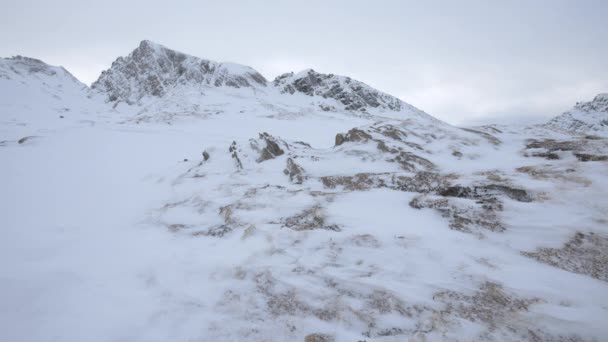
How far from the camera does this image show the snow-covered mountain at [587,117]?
414ft

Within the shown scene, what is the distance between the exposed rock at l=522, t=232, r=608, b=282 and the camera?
4316mm

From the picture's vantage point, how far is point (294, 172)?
33.8ft

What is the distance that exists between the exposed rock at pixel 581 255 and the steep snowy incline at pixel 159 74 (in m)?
77.2

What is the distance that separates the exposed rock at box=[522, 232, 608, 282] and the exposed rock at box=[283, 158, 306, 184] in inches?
253

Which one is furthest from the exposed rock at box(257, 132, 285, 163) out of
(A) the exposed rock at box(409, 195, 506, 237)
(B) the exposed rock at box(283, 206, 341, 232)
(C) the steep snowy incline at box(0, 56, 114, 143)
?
(C) the steep snowy incline at box(0, 56, 114, 143)

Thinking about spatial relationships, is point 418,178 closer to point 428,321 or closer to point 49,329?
point 428,321

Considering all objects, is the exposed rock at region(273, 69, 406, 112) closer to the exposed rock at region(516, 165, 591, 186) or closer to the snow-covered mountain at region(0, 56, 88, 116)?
the snow-covered mountain at region(0, 56, 88, 116)

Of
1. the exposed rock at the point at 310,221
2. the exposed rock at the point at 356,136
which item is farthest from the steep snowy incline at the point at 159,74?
the exposed rock at the point at 310,221

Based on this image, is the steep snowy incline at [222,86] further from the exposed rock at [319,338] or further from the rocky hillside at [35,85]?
the exposed rock at [319,338]

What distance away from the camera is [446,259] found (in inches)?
190

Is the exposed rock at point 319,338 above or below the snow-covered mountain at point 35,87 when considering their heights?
below

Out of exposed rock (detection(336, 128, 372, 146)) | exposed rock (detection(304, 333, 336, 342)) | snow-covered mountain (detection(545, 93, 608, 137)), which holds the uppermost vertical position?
snow-covered mountain (detection(545, 93, 608, 137))

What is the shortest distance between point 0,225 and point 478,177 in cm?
1361

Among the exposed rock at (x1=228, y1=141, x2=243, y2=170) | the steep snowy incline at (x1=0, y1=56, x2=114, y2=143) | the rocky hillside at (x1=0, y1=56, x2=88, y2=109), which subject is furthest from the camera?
the rocky hillside at (x1=0, y1=56, x2=88, y2=109)
